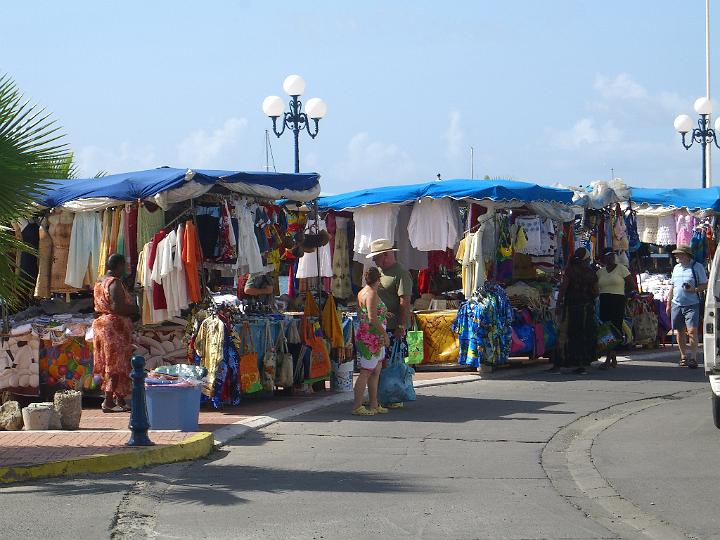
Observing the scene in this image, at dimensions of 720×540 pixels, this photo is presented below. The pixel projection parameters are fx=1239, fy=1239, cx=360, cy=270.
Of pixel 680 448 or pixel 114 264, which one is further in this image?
pixel 114 264

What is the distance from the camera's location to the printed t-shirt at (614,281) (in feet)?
66.9

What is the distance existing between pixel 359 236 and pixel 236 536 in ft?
43.1

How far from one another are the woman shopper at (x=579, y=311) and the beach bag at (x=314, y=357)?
4752mm

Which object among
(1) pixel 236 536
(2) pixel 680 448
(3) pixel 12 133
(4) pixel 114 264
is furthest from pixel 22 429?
(2) pixel 680 448

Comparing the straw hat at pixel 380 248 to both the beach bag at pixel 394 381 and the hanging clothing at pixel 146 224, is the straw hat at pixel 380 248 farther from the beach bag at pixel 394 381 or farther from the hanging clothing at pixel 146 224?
the hanging clothing at pixel 146 224

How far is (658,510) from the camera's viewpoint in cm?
868

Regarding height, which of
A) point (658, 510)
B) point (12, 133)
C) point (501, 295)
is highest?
point (12, 133)

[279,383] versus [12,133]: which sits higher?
[12,133]

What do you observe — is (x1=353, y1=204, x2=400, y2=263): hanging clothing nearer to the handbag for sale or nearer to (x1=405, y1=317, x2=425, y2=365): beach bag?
(x1=405, y1=317, x2=425, y2=365): beach bag

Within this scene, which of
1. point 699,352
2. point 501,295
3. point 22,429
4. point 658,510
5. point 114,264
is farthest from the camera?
point 699,352

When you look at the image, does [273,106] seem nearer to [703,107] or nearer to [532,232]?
[532,232]

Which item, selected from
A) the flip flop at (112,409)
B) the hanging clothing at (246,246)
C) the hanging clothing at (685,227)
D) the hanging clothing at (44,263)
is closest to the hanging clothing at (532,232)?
the hanging clothing at (685,227)

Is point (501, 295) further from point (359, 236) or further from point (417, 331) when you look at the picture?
point (359, 236)

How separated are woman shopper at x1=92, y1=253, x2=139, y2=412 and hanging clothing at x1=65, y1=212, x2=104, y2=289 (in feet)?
3.65
